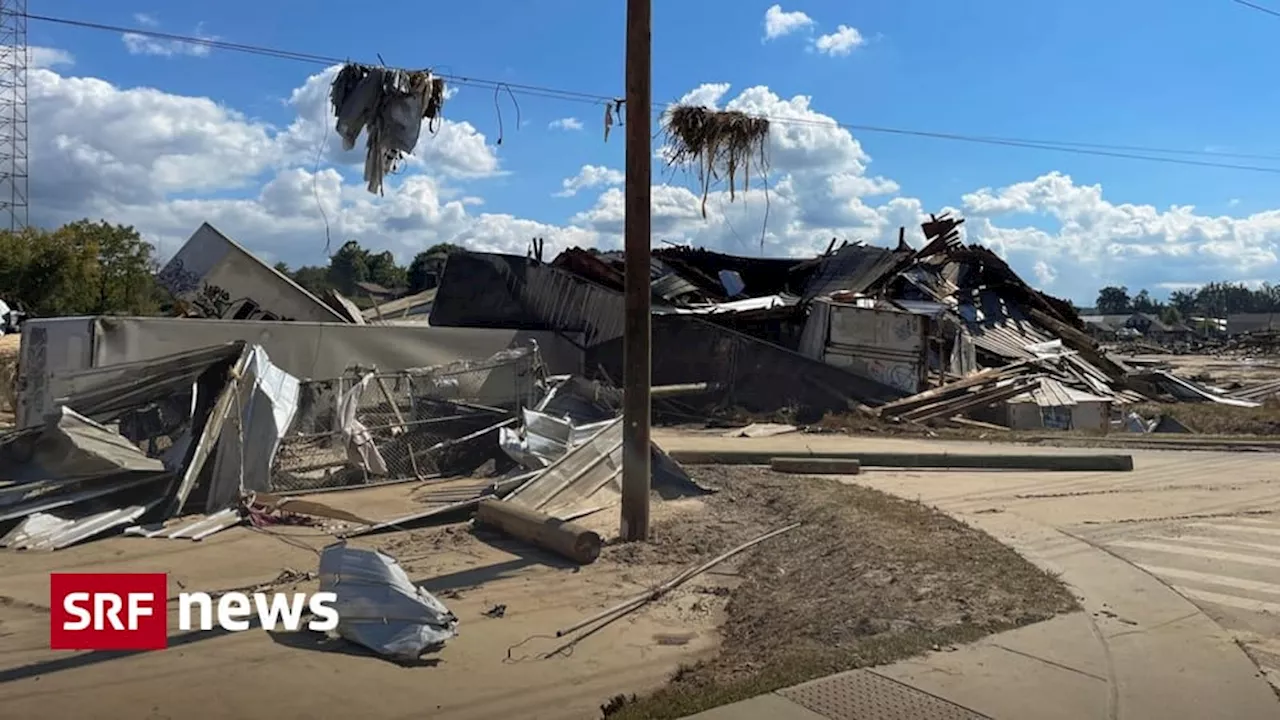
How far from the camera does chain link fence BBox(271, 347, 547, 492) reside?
1223cm

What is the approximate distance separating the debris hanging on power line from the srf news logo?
5.19m

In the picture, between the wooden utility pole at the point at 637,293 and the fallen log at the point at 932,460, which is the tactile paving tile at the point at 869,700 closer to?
the wooden utility pole at the point at 637,293

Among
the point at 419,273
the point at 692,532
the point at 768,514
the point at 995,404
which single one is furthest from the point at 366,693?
the point at 419,273

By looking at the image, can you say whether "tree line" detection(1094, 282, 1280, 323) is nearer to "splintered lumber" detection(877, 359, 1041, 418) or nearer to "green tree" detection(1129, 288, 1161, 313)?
"green tree" detection(1129, 288, 1161, 313)

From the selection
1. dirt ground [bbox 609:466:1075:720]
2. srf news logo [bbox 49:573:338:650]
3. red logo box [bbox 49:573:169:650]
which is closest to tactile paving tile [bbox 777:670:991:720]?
dirt ground [bbox 609:466:1075:720]

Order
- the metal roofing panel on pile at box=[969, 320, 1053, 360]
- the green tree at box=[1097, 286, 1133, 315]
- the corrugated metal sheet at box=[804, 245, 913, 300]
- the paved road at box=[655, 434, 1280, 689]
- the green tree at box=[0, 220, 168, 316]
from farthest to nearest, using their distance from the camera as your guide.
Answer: the green tree at box=[1097, 286, 1133, 315] < the green tree at box=[0, 220, 168, 316] < the corrugated metal sheet at box=[804, 245, 913, 300] < the metal roofing panel on pile at box=[969, 320, 1053, 360] < the paved road at box=[655, 434, 1280, 689]

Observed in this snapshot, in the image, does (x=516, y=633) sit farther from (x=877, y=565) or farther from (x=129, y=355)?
(x=129, y=355)

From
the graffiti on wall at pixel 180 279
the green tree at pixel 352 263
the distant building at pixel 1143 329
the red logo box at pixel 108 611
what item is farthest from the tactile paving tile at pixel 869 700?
the distant building at pixel 1143 329

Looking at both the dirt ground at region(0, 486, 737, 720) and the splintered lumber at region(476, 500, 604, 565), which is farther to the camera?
the splintered lumber at region(476, 500, 604, 565)

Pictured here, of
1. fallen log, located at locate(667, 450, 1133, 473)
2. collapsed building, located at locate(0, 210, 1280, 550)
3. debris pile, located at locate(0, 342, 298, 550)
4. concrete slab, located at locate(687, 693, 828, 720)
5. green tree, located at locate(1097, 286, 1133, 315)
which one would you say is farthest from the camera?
green tree, located at locate(1097, 286, 1133, 315)

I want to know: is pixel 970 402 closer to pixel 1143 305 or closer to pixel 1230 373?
pixel 1230 373

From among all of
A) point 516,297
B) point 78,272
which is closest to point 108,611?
point 516,297

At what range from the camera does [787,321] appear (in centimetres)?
2464

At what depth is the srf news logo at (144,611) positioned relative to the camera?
5.99 metres
